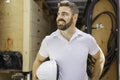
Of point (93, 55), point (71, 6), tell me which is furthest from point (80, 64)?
point (71, 6)

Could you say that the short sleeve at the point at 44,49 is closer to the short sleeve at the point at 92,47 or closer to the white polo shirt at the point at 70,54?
the white polo shirt at the point at 70,54

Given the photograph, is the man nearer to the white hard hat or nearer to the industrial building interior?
the white hard hat

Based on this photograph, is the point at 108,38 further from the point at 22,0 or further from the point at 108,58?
the point at 22,0

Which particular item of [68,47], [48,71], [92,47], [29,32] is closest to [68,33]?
[68,47]

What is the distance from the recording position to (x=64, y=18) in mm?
Answer: 2633

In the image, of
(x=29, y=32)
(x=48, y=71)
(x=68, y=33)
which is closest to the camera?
(x=48, y=71)

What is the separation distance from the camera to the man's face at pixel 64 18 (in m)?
2.61

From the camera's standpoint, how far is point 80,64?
2.67 metres

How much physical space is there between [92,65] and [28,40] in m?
1.95

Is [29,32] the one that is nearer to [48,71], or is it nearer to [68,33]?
[68,33]

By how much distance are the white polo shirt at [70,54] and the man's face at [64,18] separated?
0.13 metres

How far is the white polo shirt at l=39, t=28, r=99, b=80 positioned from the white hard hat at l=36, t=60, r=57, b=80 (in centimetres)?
6

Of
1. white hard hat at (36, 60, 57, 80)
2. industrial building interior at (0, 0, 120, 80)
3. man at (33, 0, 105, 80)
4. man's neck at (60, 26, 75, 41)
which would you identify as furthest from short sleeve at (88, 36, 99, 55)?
industrial building interior at (0, 0, 120, 80)

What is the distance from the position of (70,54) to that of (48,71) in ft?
0.82
